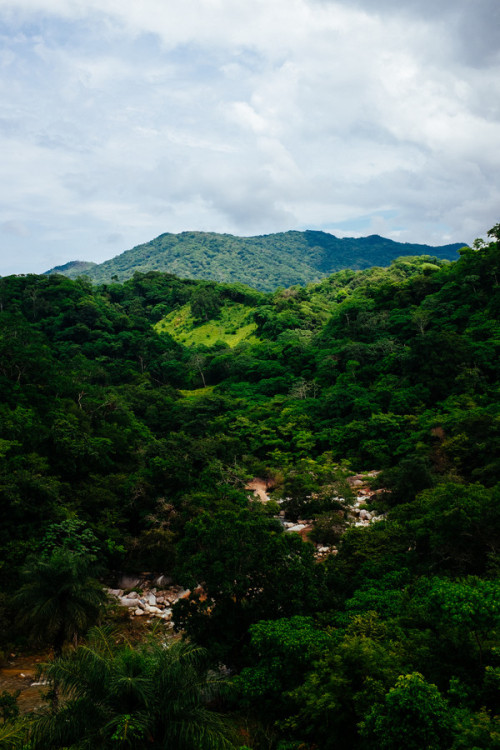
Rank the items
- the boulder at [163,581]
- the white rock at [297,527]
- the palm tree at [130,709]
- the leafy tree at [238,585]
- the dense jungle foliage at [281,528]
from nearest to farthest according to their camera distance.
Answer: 1. the palm tree at [130,709]
2. the dense jungle foliage at [281,528]
3. the leafy tree at [238,585]
4. the boulder at [163,581]
5. the white rock at [297,527]

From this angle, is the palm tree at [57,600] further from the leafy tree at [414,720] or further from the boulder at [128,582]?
the leafy tree at [414,720]

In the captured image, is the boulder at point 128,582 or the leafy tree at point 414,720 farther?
the boulder at point 128,582

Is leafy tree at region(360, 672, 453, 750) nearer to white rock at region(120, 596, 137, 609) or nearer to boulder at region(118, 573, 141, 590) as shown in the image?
white rock at region(120, 596, 137, 609)

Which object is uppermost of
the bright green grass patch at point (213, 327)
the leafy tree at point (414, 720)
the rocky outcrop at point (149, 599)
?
the bright green grass patch at point (213, 327)

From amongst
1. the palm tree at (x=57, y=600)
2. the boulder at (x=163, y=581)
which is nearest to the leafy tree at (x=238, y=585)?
the palm tree at (x=57, y=600)

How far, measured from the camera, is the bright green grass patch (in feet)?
234

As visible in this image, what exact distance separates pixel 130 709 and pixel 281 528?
9.50m

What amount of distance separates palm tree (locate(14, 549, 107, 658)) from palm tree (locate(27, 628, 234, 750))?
364 cm

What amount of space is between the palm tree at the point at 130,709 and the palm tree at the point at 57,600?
3.64 metres

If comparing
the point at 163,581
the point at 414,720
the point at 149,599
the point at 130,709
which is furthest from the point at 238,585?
the point at 163,581

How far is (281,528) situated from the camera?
59.2ft

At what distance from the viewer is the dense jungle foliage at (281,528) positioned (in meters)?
9.22

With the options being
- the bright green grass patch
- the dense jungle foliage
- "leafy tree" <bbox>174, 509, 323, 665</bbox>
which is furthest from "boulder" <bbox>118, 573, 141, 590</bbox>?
the bright green grass patch

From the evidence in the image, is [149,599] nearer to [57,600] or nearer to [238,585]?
[57,600]
